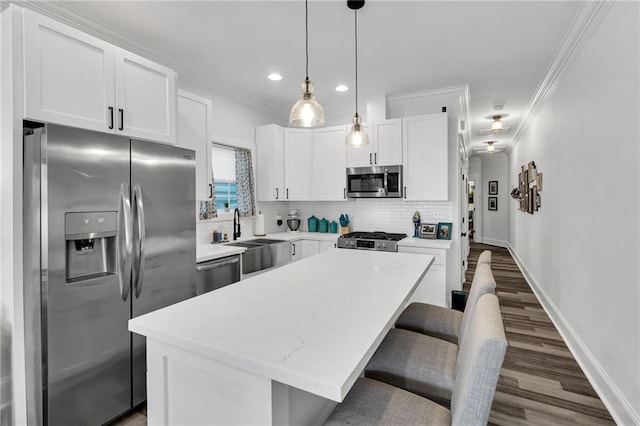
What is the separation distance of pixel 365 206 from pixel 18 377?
3.81 m

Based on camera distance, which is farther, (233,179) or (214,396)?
(233,179)

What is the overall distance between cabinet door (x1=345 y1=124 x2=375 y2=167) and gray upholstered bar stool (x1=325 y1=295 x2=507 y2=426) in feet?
10.2

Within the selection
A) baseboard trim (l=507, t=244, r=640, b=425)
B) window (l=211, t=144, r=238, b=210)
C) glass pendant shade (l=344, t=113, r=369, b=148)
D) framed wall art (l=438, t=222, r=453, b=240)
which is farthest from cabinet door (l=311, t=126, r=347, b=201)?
baseboard trim (l=507, t=244, r=640, b=425)

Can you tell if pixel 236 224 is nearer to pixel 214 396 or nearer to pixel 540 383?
pixel 214 396

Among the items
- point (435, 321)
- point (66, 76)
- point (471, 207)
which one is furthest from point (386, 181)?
point (471, 207)

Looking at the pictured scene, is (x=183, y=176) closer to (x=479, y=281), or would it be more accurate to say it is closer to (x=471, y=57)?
(x=479, y=281)

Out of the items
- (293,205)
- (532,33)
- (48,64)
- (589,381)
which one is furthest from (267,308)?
(293,205)

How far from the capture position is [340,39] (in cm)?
281

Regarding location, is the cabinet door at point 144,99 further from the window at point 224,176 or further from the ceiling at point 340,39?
the window at point 224,176

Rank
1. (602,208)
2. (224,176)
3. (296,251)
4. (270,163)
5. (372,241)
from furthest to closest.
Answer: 1. (270,163)
2. (296,251)
3. (224,176)
4. (372,241)
5. (602,208)

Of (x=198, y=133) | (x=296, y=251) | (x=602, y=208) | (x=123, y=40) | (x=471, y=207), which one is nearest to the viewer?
(x=602, y=208)

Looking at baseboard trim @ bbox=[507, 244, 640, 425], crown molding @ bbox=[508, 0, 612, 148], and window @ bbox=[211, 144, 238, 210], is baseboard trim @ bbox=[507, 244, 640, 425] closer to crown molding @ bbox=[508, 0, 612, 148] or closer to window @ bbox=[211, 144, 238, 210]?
crown molding @ bbox=[508, 0, 612, 148]

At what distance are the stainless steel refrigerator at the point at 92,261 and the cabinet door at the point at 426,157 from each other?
2.72 metres

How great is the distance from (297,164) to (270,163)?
0.39 meters
